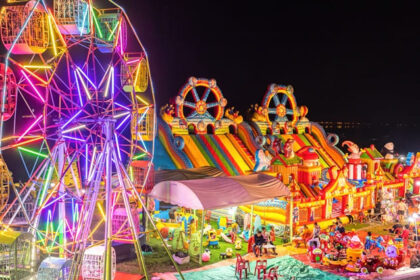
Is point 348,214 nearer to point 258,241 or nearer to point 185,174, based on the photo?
point 258,241

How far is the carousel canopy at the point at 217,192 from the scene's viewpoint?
1250cm

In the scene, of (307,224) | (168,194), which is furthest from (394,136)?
(168,194)

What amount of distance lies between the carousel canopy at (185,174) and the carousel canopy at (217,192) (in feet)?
3.73

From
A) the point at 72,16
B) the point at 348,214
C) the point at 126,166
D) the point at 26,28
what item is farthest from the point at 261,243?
the point at 26,28

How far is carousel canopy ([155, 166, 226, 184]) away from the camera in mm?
14836

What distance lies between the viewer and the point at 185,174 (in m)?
15.3

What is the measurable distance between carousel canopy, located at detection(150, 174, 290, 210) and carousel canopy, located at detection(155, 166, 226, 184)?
1.14m

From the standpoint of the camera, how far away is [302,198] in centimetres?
1549

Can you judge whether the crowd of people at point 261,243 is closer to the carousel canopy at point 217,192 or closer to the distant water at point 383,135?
the carousel canopy at point 217,192

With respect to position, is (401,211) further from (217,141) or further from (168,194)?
(168,194)

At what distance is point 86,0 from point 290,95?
15260 millimetres

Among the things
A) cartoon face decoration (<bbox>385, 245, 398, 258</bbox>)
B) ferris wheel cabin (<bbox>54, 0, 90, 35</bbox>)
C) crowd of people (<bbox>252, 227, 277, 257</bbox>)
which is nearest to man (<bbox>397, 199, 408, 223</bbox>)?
cartoon face decoration (<bbox>385, 245, 398, 258</bbox>)

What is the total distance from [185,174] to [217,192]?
254 centimetres

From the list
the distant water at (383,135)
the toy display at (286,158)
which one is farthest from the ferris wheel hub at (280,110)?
the distant water at (383,135)
